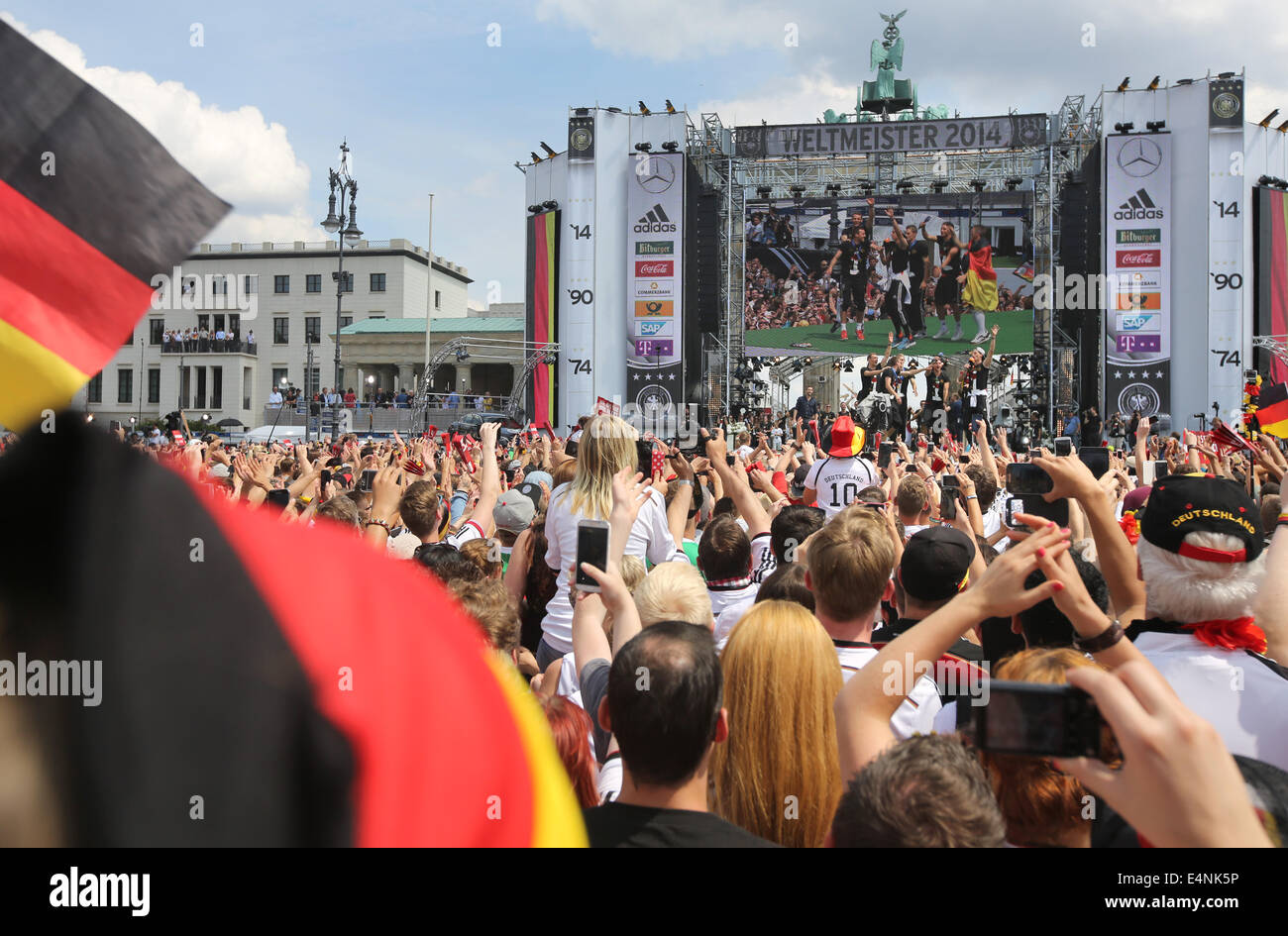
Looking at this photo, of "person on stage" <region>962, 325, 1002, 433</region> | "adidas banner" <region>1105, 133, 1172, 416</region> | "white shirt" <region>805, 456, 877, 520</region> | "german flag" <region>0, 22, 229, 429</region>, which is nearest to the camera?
"german flag" <region>0, 22, 229, 429</region>

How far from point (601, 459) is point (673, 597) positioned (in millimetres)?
1292

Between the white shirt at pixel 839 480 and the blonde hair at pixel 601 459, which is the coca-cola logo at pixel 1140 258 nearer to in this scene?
the white shirt at pixel 839 480

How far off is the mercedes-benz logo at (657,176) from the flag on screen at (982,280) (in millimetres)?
9583

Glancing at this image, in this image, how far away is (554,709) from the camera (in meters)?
2.78

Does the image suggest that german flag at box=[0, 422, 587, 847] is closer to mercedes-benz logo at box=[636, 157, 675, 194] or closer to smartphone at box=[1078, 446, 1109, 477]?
smartphone at box=[1078, 446, 1109, 477]

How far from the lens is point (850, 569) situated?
132 inches

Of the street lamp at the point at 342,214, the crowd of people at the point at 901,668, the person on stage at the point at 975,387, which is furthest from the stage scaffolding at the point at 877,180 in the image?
the crowd of people at the point at 901,668

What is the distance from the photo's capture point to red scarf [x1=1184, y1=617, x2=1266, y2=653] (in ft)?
8.81

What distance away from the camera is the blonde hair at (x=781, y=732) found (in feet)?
8.45

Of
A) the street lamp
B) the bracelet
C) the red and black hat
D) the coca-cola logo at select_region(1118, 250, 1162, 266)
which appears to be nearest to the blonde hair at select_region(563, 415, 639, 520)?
the red and black hat

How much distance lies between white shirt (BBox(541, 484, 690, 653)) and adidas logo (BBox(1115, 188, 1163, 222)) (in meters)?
27.5
